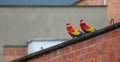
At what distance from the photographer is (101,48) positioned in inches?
435

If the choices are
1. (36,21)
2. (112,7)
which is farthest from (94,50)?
(112,7)

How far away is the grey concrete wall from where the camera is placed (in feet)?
96.2

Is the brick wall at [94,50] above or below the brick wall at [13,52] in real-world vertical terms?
above

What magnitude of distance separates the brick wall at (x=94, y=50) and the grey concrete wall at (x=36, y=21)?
57.4ft

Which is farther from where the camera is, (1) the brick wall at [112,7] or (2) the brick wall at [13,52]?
(1) the brick wall at [112,7]

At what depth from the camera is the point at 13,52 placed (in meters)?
28.8

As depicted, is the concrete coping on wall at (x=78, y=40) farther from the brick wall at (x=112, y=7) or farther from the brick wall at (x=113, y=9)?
the brick wall at (x=112, y=7)

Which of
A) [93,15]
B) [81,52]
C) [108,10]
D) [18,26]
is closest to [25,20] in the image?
[18,26]

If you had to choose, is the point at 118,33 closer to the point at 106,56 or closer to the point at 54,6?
the point at 106,56

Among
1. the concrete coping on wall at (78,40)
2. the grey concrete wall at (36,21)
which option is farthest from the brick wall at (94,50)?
the grey concrete wall at (36,21)

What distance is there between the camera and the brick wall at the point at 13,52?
28453 mm

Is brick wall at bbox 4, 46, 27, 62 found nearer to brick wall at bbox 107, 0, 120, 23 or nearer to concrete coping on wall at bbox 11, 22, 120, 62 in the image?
brick wall at bbox 107, 0, 120, 23

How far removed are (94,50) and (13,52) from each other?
17.8 m

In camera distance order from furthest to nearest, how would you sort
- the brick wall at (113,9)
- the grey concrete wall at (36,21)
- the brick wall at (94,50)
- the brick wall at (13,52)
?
the brick wall at (113,9), the grey concrete wall at (36,21), the brick wall at (13,52), the brick wall at (94,50)
